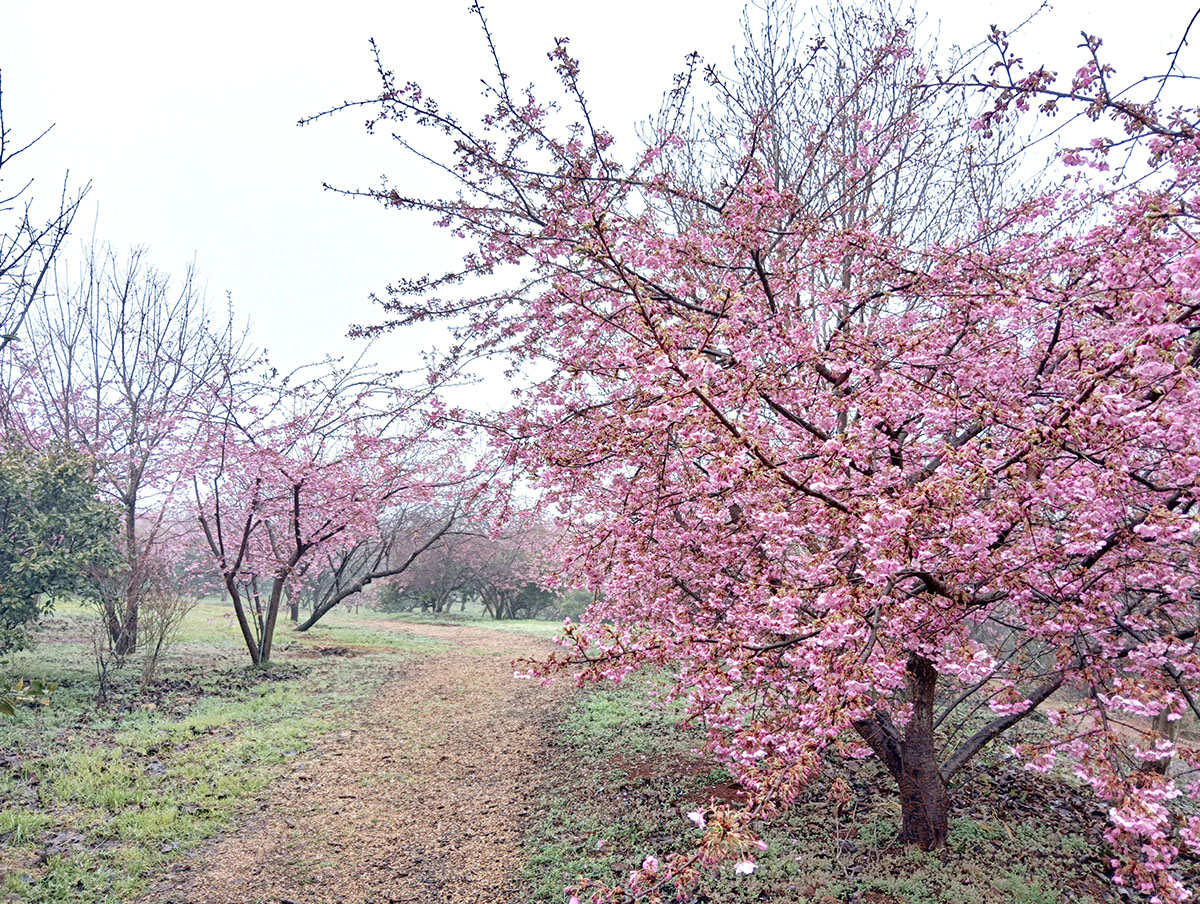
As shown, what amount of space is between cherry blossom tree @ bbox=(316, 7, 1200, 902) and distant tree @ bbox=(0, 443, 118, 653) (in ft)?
21.9

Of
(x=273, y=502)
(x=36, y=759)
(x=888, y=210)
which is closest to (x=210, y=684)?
(x=273, y=502)

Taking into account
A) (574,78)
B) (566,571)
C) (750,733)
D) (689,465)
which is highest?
(574,78)

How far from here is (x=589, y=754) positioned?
702 centimetres

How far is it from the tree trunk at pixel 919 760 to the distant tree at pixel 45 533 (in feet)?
32.0

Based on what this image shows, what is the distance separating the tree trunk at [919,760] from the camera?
443cm

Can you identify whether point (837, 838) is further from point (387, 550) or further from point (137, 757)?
point (387, 550)

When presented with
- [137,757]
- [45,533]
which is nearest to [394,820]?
[137,757]

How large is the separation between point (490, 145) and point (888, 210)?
5.04 metres

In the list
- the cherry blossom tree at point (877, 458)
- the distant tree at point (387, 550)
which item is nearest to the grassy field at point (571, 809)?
the cherry blossom tree at point (877, 458)

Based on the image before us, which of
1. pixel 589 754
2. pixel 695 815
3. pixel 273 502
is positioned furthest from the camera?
pixel 273 502

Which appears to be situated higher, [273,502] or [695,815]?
[273,502]

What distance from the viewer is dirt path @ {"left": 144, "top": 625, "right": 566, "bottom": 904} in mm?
4500

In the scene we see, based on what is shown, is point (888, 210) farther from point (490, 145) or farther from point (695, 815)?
point (695, 815)

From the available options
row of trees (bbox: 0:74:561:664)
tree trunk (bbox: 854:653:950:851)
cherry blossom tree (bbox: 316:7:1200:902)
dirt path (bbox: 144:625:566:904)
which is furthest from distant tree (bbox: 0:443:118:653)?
tree trunk (bbox: 854:653:950:851)
